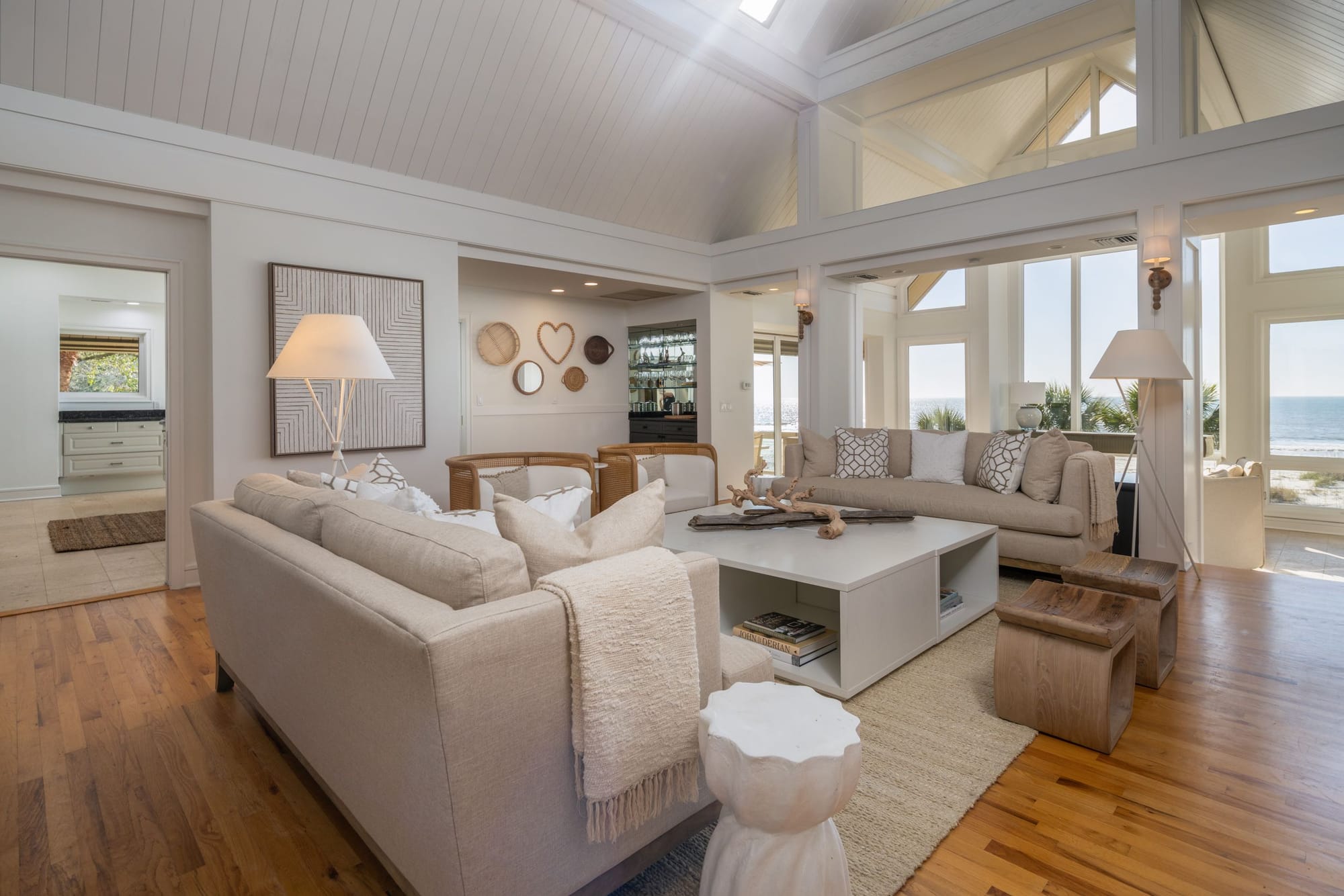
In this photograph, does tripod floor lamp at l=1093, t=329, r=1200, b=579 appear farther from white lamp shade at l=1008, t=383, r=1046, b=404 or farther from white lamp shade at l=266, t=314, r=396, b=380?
white lamp shade at l=1008, t=383, r=1046, b=404

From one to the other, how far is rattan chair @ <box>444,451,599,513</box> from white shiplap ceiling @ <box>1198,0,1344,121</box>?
16.4 ft

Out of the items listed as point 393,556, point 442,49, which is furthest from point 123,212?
point 393,556

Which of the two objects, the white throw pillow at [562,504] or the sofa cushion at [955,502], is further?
the sofa cushion at [955,502]

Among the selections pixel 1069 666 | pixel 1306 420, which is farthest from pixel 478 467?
pixel 1306 420

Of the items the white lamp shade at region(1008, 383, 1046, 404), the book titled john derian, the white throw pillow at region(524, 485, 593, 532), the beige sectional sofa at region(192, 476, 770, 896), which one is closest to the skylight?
the book titled john derian

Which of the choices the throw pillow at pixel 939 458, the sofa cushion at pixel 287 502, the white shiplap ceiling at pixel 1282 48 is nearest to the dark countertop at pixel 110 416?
the sofa cushion at pixel 287 502

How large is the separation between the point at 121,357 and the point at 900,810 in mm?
10276

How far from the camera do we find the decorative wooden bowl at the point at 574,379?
7.15m

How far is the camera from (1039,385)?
7.82 meters

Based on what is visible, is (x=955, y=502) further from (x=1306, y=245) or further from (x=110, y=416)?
(x=110, y=416)

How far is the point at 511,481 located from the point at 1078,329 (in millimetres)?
7019

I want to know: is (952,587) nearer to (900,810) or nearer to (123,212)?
(900,810)

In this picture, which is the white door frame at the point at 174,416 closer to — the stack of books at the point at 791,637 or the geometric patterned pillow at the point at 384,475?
the geometric patterned pillow at the point at 384,475

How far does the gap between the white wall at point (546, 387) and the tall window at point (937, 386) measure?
4.09 metres
